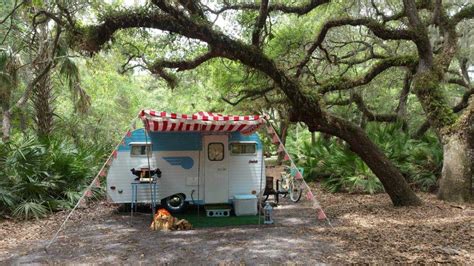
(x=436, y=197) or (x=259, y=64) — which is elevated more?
(x=259, y=64)

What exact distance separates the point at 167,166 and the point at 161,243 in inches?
114

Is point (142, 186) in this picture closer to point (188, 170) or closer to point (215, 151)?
point (188, 170)

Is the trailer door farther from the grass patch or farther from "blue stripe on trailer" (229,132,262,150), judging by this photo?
the grass patch

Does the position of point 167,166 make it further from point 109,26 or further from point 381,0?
point 381,0

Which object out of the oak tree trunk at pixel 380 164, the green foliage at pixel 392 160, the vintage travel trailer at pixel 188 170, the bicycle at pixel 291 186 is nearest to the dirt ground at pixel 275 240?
the oak tree trunk at pixel 380 164

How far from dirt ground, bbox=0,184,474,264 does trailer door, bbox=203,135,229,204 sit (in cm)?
135

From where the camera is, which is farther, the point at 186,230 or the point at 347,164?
the point at 347,164

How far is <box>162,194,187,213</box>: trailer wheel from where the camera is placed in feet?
30.1

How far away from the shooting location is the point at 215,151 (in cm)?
919

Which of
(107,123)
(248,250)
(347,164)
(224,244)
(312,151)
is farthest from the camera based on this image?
(107,123)

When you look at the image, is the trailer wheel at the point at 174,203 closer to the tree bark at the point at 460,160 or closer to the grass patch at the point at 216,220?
the grass patch at the point at 216,220

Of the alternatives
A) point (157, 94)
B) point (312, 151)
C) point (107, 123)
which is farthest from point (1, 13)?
point (157, 94)

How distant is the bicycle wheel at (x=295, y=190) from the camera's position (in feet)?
36.8

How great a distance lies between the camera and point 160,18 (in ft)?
24.5
